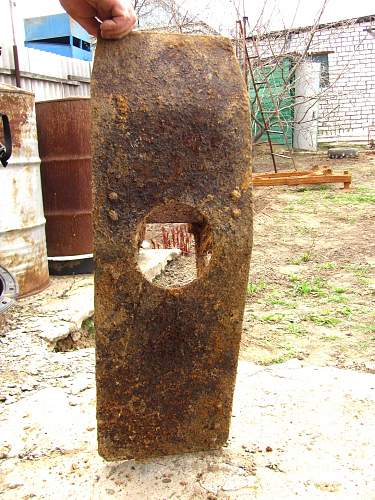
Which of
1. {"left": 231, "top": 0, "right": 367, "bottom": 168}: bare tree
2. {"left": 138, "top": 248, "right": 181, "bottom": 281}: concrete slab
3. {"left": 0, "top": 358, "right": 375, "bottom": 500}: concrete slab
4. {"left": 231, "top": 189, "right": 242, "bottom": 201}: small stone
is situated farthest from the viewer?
Result: {"left": 231, "top": 0, "right": 367, "bottom": 168}: bare tree

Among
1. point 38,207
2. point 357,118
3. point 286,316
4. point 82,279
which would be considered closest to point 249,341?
point 286,316

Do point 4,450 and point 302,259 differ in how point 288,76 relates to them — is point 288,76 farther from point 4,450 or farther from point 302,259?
point 4,450

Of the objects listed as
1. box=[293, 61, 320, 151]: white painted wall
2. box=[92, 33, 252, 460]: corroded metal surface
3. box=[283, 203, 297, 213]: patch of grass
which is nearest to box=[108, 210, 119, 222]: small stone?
box=[92, 33, 252, 460]: corroded metal surface

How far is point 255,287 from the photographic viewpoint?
4.41m

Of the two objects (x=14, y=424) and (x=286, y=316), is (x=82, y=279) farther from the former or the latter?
(x=14, y=424)

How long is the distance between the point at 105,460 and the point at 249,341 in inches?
69.0

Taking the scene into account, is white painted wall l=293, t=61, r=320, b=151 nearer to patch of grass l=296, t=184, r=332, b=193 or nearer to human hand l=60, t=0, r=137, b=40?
patch of grass l=296, t=184, r=332, b=193

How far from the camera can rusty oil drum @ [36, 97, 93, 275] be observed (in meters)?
4.26

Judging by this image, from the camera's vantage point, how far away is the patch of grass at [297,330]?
3473mm

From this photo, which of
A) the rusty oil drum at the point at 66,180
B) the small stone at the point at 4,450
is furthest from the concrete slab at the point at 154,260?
the small stone at the point at 4,450

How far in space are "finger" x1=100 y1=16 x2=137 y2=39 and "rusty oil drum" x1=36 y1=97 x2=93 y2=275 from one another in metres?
2.91

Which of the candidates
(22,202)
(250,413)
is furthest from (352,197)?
(250,413)

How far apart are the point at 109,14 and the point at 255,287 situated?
322 cm

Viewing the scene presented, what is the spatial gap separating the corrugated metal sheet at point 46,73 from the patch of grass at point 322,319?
4045mm
